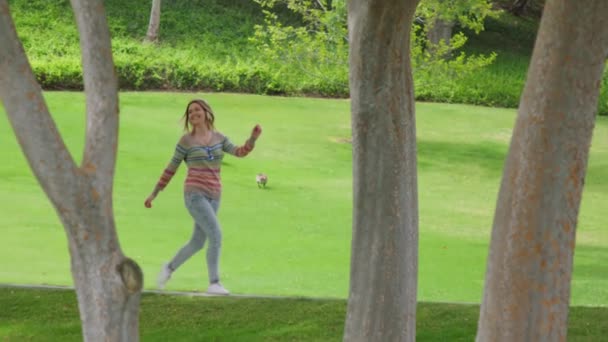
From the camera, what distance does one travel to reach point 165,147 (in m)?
26.0

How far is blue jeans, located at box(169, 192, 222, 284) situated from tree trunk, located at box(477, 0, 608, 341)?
457 centimetres

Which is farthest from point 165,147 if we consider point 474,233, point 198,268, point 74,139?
point 198,268

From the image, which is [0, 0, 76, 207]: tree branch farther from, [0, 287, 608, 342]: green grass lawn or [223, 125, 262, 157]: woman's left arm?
[0, 287, 608, 342]: green grass lawn

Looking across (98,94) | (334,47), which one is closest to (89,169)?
(98,94)

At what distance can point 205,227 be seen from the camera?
1152cm

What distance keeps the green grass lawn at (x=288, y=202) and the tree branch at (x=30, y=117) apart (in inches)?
255

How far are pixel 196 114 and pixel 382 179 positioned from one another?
2883 millimetres

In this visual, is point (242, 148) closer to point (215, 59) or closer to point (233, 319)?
point (233, 319)

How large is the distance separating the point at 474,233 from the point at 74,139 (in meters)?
9.63

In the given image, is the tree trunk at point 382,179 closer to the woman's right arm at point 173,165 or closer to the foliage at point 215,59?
the woman's right arm at point 173,165

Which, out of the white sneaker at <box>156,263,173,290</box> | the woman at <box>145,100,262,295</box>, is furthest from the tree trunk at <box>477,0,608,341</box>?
the white sneaker at <box>156,263,173,290</box>

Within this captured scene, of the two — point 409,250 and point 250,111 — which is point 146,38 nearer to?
point 250,111

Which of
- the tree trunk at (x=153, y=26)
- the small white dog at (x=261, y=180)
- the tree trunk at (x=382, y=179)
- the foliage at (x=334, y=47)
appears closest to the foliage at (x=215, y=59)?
the foliage at (x=334, y=47)

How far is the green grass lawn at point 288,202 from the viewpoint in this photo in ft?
48.7
